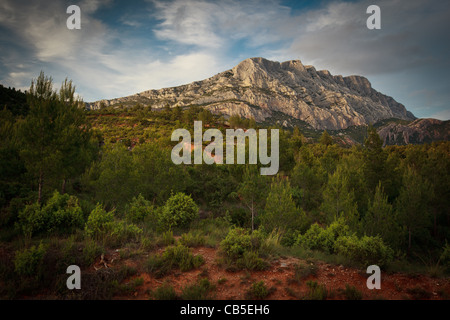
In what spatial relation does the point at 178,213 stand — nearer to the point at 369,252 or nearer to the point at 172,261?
the point at 172,261

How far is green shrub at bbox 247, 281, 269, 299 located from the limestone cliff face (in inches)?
5291

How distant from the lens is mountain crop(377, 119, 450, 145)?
87562 mm

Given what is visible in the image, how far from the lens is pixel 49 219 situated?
279 inches

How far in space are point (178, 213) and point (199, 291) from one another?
18.5 feet

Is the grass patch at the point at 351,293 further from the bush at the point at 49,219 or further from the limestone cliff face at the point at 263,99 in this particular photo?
the limestone cliff face at the point at 263,99

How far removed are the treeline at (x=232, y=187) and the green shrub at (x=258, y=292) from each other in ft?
12.7

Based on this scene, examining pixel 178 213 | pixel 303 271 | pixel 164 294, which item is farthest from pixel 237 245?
pixel 178 213

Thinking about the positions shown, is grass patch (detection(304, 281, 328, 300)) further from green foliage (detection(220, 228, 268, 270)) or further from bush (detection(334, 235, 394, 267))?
bush (detection(334, 235, 394, 267))

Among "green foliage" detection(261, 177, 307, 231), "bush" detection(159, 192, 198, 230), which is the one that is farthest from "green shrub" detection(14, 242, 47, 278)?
"green foliage" detection(261, 177, 307, 231)

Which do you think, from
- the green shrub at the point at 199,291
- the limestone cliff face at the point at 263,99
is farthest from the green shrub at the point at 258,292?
the limestone cliff face at the point at 263,99

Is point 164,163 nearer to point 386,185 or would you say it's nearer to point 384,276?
point 384,276

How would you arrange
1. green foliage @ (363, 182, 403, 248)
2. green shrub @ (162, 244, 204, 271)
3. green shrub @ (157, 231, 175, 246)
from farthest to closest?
green foliage @ (363, 182, 403, 248) → green shrub @ (157, 231, 175, 246) → green shrub @ (162, 244, 204, 271)
